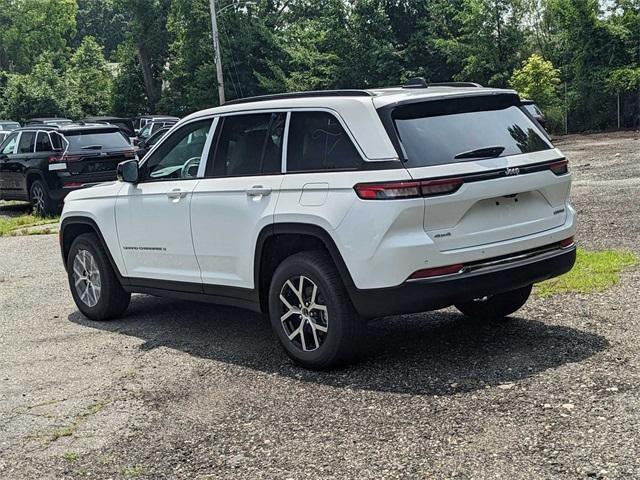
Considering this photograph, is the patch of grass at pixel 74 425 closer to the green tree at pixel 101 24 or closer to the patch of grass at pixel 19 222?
the patch of grass at pixel 19 222

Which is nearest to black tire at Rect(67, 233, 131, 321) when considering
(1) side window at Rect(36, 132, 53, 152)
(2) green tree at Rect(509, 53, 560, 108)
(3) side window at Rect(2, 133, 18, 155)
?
(1) side window at Rect(36, 132, 53, 152)

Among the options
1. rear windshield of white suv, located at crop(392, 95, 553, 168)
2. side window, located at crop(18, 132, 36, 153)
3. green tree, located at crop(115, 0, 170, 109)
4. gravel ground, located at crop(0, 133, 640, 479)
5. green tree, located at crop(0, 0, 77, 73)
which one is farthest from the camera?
green tree, located at crop(0, 0, 77, 73)

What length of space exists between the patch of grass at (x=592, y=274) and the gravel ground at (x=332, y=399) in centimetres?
20

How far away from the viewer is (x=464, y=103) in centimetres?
586

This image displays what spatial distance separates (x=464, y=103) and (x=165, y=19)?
51.9 meters

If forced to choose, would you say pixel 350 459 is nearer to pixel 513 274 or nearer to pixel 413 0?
pixel 513 274

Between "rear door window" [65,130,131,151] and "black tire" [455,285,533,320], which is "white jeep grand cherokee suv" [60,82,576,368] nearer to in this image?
"black tire" [455,285,533,320]

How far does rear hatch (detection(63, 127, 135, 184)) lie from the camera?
16.4 metres

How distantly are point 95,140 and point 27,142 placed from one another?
2.06 m

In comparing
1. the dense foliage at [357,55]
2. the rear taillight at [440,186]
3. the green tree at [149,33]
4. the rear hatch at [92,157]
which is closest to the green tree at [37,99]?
the dense foliage at [357,55]

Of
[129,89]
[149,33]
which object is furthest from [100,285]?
[129,89]

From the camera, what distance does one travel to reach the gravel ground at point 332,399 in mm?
4355

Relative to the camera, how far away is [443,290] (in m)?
5.36

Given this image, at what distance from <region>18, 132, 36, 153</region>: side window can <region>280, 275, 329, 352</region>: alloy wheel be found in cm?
1310
